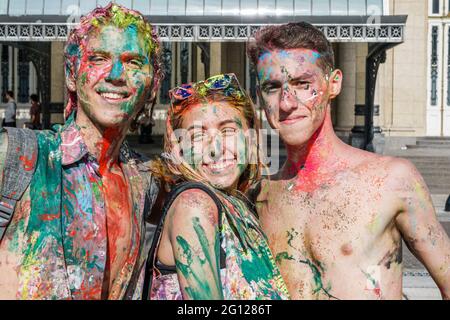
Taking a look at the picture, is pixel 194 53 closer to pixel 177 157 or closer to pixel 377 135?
pixel 377 135

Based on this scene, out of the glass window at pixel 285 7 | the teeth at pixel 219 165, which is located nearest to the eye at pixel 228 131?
the teeth at pixel 219 165

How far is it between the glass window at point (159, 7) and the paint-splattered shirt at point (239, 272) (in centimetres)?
1382

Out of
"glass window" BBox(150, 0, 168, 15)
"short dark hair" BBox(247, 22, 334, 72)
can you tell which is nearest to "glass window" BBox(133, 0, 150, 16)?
"glass window" BBox(150, 0, 168, 15)

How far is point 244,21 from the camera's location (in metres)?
15.4

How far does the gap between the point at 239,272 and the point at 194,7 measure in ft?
46.3

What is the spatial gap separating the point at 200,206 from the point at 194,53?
22318mm

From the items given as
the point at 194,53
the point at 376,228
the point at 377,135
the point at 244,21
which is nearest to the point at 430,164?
the point at 377,135

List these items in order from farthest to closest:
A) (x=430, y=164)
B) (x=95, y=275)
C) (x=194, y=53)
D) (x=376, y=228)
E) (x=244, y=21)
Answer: (x=194, y=53) → (x=430, y=164) → (x=244, y=21) → (x=376, y=228) → (x=95, y=275)

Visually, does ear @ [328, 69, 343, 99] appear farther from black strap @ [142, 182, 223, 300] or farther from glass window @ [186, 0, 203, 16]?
glass window @ [186, 0, 203, 16]

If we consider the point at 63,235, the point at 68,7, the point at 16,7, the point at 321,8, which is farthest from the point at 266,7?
the point at 63,235

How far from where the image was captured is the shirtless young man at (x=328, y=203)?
9.12ft

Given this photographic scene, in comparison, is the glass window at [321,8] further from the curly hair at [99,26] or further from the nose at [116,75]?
the nose at [116,75]

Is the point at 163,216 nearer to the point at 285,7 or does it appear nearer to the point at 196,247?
the point at 196,247

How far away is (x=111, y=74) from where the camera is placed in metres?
2.69
